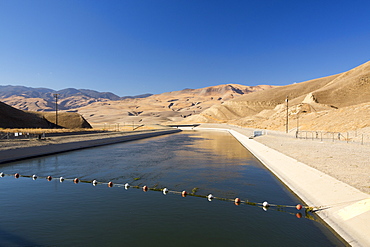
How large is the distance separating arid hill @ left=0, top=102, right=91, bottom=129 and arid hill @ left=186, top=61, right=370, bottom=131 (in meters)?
68.3

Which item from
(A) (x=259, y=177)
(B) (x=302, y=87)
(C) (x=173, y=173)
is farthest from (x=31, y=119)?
(B) (x=302, y=87)

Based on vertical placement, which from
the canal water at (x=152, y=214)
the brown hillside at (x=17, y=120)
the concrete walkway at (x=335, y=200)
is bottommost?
the canal water at (x=152, y=214)

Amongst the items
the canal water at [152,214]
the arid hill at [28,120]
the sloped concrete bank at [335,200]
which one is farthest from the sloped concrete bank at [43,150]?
the arid hill at [28,120]

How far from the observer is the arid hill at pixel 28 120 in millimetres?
65794

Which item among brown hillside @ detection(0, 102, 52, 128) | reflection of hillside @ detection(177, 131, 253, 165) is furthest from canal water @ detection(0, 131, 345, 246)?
brown hillside @ detection(0, 102, 52, 128)

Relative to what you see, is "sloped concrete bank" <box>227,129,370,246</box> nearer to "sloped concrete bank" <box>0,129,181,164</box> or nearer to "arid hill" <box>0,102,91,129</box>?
"sloped concrete bank" <box>0,129,181,164</box>

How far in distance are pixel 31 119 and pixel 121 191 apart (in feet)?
242

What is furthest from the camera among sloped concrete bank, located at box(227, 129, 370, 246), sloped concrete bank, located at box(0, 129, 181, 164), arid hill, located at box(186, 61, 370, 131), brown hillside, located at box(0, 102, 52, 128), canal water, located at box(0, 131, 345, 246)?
brown hillside, located at box(0, 102, 52, 128)

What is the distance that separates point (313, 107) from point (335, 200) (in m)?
93.5

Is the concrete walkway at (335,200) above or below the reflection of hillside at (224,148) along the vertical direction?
above

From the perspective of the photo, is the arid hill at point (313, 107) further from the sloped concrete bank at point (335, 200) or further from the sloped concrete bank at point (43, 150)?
the sloped concrete bank at point (43, 150)

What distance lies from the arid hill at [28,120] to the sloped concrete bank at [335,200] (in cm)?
→ 6865

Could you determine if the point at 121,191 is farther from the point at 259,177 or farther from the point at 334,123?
the point at 334,123

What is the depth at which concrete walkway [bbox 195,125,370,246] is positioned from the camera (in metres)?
7.79
